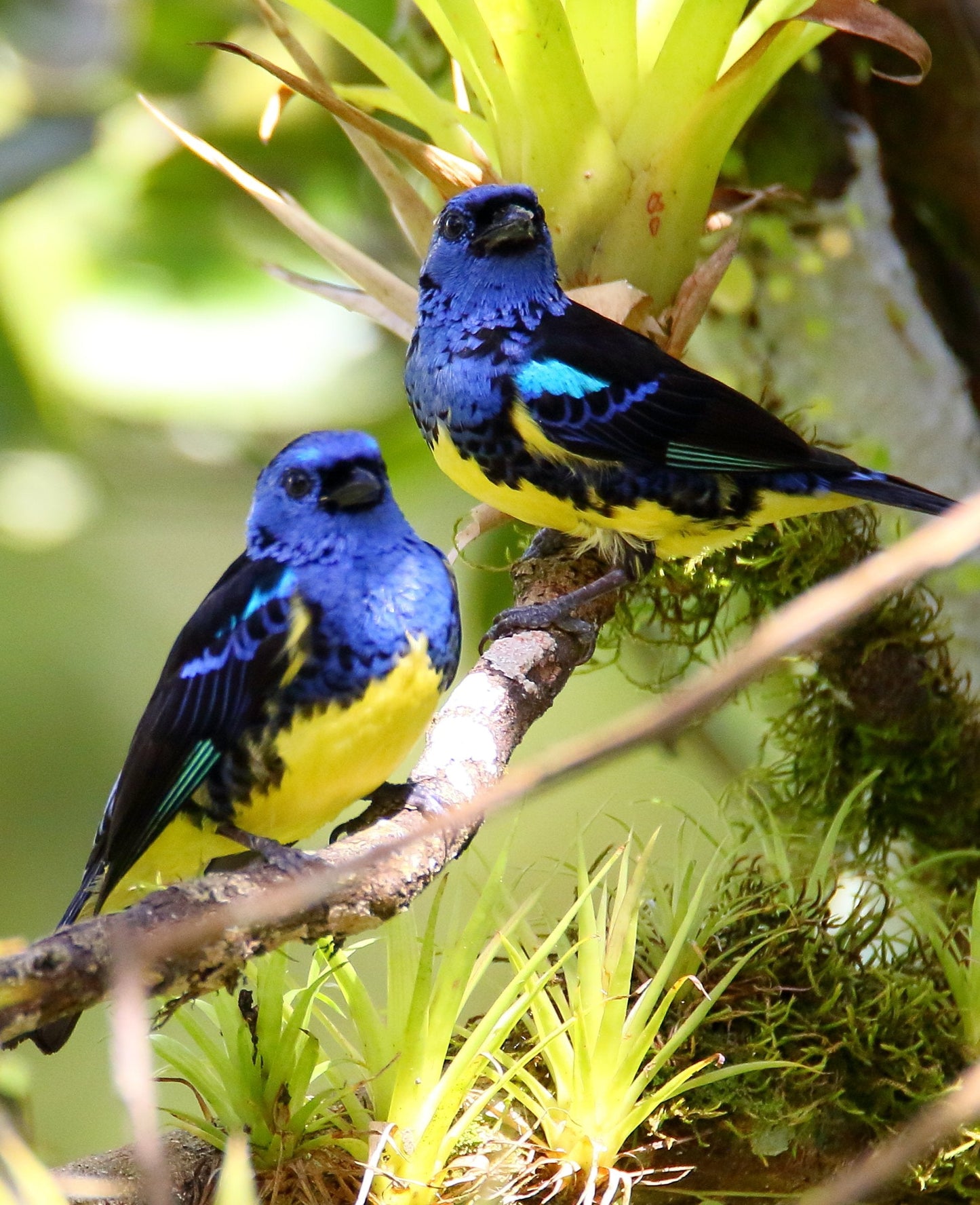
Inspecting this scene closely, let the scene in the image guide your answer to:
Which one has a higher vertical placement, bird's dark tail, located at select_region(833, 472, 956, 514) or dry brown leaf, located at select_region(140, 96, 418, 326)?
dry brown leaf, located at select_region(140, 96, 418, 326)

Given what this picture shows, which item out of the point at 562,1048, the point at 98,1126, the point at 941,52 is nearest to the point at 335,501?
the point at 562,1048

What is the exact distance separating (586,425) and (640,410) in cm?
8

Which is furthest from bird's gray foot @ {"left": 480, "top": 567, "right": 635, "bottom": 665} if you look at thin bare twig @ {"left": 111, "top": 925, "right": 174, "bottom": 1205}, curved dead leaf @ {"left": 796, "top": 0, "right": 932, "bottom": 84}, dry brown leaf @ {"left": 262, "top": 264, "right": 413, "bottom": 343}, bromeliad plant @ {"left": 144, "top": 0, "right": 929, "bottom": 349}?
thin bare twig @ {"left": 111, "top": 925, "right": 174, "bottom": 1205}

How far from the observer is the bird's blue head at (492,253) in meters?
1.67

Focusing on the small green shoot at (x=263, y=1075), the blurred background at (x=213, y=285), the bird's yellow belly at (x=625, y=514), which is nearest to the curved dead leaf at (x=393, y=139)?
the bird's yellow belly at (x=625, y=514)

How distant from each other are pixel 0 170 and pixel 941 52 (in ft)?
6.84

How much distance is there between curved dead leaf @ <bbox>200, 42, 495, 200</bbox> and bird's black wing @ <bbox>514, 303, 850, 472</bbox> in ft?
0.86

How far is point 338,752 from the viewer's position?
4.57 ft

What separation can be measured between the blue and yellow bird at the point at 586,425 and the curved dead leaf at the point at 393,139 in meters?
0.08

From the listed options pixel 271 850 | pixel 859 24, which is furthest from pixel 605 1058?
pixel 859 24

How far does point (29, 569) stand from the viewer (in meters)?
4.16

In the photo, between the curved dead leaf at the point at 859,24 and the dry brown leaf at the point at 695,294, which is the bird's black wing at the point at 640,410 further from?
the curved dead leaf at the point at 859,24

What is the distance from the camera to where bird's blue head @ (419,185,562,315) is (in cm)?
167

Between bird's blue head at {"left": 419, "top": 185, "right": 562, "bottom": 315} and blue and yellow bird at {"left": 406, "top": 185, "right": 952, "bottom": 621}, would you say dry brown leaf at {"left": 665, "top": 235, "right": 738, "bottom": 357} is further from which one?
bird's blue head at {"left": 419, "top": 185, "right": 562, "bottom": 315}
